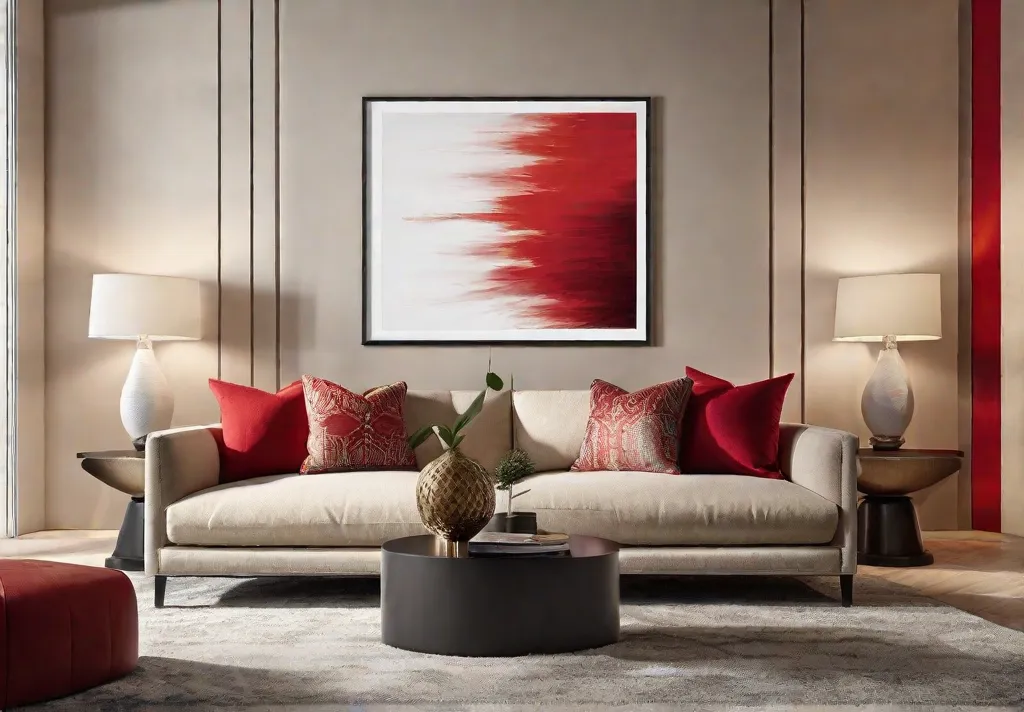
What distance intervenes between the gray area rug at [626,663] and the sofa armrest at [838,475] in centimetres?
23

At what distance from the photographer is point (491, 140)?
480cm

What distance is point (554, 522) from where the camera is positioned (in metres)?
3.37

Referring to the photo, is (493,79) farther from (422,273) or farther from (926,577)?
(926,577)

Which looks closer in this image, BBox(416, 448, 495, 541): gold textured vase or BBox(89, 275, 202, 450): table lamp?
BBox(416, 448, 495, 541): gold textured vase

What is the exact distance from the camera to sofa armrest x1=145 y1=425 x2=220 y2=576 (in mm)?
3320

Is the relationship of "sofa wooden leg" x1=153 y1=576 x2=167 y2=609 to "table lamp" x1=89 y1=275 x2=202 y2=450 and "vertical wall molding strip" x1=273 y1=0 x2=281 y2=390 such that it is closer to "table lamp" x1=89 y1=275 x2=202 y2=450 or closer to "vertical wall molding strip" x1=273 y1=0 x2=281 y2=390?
"table lamp" x1=89 y1=275 x2=202 y2=450

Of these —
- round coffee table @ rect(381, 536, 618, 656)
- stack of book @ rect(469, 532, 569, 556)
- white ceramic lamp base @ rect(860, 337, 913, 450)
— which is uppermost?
white ceramic lamp base @ rect(860, 337, 913, 450)

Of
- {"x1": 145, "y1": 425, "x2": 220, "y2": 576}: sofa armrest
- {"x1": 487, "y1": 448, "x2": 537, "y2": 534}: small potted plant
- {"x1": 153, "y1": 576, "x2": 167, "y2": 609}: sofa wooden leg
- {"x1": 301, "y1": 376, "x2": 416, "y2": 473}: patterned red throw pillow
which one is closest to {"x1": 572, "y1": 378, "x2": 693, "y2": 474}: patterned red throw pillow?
{"x1": 301, "y1": 376, "x2": 416, "y2": 473}: patterned red throw pillow

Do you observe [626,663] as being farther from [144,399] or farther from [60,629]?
[144,399]

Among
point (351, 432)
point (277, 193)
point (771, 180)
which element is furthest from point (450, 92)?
point (351, 432)

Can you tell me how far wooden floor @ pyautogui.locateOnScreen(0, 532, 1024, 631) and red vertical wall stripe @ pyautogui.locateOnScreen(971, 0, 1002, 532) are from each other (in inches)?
10.2

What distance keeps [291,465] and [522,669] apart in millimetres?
1646

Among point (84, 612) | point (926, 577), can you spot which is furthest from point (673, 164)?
point (84, 612)

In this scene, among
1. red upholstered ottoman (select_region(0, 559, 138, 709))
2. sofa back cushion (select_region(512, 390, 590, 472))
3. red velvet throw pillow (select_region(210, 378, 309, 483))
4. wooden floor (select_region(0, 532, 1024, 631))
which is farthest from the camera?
sofa back cushion (select_region(512, 390, 590, 472))
